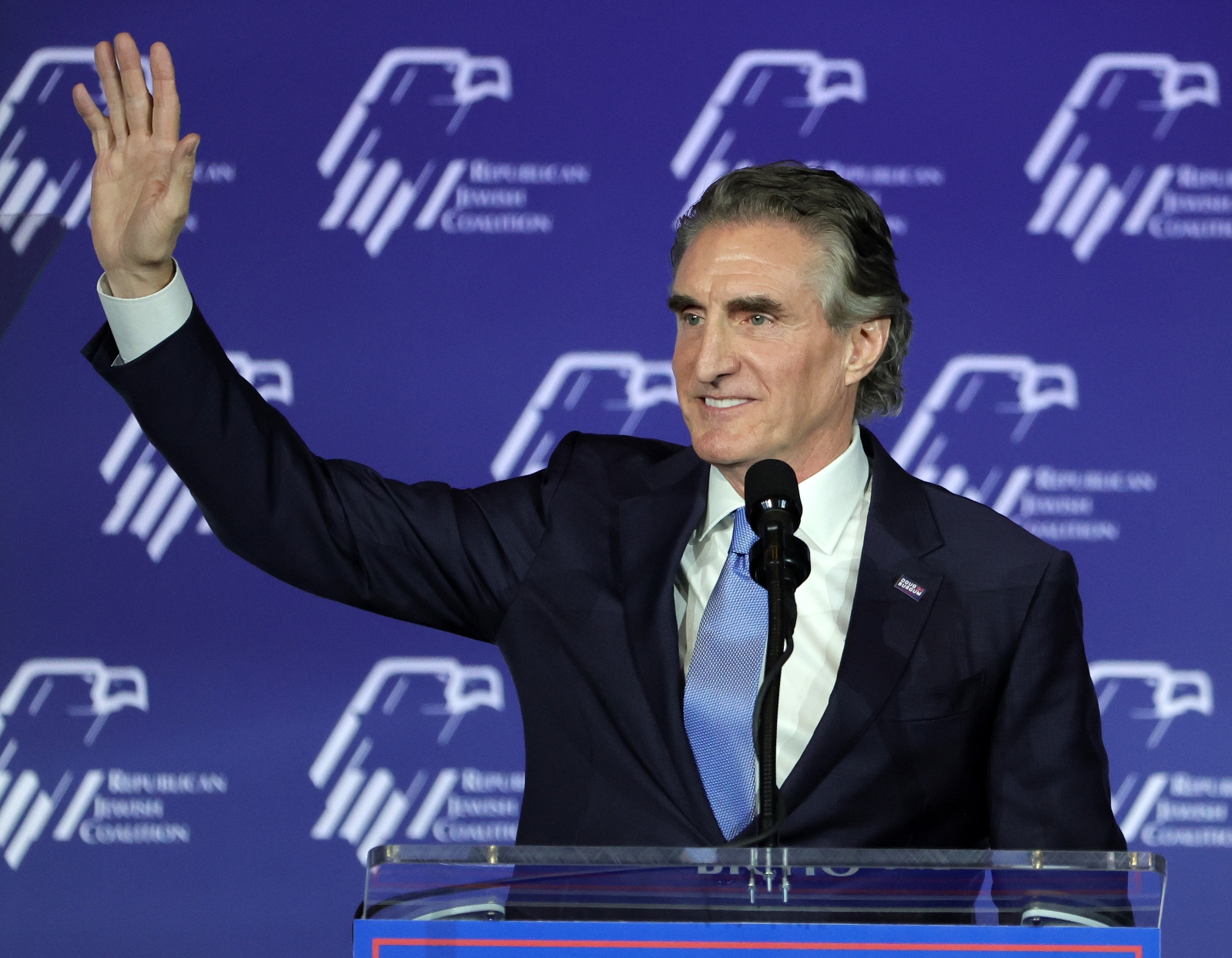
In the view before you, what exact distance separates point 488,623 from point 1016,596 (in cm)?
64

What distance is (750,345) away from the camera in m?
1.75

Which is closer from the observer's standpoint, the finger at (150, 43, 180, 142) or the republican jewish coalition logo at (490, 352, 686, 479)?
the finger at (150, 43, 180, 142)

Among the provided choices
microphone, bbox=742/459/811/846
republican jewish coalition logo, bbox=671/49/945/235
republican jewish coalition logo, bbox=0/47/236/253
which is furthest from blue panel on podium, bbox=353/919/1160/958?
republican jewish coalition logo, bbox=0/47/236/253

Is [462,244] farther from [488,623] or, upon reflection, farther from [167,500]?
[488,623]

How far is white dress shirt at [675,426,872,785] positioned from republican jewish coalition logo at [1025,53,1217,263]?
165 cm

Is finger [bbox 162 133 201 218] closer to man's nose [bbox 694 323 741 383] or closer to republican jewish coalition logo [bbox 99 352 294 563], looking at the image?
man's nose [bbox 694 323 741 383]

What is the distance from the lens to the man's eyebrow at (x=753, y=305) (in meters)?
1.74

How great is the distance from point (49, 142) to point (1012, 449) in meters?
2.27

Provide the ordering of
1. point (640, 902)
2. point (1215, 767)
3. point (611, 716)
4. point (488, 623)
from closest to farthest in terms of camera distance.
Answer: point (640, 902)
point (611, 716)
point (488, 623)
point (1215, 767)

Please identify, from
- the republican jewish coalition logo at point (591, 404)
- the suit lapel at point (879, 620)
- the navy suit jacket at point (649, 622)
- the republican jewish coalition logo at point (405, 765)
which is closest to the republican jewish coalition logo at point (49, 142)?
the republican jewish coalition logo at point (591, 404)

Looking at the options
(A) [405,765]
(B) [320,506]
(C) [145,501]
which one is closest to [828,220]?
(B) [320,506]

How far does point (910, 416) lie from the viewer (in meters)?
3.22

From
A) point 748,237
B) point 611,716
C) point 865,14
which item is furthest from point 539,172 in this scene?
point 611,716

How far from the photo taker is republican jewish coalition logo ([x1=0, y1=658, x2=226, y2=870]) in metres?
3.26
